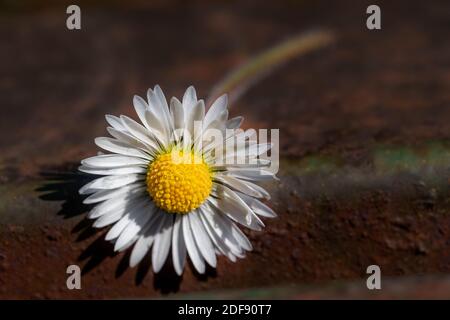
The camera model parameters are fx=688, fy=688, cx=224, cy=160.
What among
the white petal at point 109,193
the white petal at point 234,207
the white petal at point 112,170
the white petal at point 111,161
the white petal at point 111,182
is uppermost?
the white petal at point 111,161

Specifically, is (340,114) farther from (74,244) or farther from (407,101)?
(74,244)

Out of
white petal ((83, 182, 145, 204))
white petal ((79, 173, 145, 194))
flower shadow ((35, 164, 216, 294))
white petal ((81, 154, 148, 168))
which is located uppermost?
white petal ((81, 154, 148, 168))

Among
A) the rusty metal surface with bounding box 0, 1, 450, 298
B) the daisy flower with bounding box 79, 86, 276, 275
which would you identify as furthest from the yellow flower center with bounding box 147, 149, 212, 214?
the rusty metal surface with bounding box 0, 1, 450, 298

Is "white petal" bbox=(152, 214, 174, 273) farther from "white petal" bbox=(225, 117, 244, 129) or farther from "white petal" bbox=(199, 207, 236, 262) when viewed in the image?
"white petal" bbox=(225, 117, 244, 129)

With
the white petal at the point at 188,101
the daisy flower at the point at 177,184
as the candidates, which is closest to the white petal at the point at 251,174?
the daisy flower at the point at 177,184

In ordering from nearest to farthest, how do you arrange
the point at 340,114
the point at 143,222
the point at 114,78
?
the point at 143,222 < the point at 340,114 < the point at 114,78

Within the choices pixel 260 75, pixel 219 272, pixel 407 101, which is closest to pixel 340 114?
pixel 407 101

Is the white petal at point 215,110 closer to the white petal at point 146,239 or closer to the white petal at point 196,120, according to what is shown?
the white petal at point 196,120
